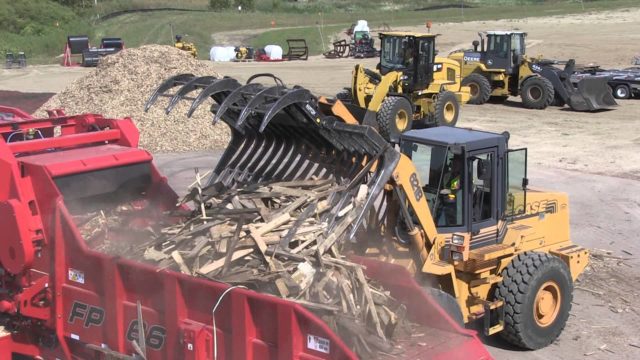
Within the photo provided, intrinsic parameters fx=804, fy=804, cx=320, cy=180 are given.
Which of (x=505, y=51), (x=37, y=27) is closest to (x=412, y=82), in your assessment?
(x=505, y=51)

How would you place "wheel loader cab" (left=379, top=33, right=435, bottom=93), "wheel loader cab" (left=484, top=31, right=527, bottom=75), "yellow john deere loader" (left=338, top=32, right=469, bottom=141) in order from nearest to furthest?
"yellow john deere loader" (left=338, top=32, right=469, bottom=141), "wheel loader cab" (left=379, top=33, right=435, bottom=93), "wheel loader cab" (left=484, top=31, right=527, bottom=75)

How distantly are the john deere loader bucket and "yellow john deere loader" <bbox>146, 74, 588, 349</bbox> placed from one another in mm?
18606

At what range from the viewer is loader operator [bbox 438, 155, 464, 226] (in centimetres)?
763

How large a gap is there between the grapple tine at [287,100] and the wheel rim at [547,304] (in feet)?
10.0

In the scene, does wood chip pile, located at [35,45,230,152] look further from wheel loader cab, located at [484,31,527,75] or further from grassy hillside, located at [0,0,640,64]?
grassy hillside, located at [0,0,640,64]

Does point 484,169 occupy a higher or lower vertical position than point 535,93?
higher

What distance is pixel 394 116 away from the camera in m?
20.5

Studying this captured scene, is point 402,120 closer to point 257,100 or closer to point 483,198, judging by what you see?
point 483,198

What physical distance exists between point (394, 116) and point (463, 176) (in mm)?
12948

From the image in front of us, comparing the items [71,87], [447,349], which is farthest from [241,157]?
[71,87]

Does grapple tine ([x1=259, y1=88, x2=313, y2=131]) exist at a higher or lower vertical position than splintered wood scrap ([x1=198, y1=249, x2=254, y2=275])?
higher

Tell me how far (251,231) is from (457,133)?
2596mm

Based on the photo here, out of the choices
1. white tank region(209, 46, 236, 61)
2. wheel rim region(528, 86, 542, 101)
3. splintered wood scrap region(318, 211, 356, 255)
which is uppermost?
splintered wood scrap region(318, 211, 356, 255)

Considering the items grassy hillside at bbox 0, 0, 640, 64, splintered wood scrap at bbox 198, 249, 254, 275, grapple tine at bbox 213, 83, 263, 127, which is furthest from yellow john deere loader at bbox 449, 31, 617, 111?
splintered wood scrap at bbox 198, 249, 254, 275
